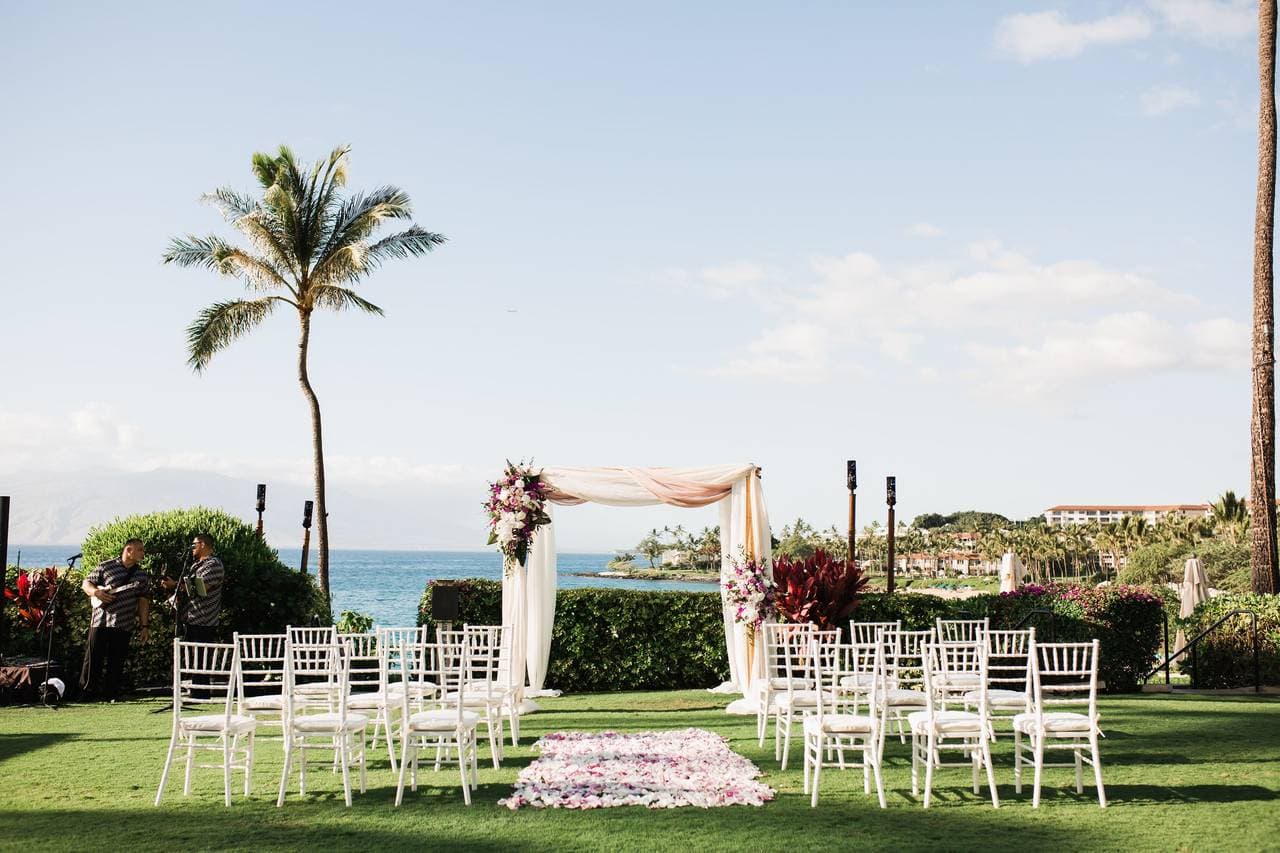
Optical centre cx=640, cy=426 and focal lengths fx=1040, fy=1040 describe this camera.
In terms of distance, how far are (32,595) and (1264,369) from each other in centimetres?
1627

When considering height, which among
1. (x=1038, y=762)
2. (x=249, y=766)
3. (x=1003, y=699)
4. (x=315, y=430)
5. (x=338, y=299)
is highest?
(x=338, y=299)

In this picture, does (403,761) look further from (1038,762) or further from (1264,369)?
(1264,369)

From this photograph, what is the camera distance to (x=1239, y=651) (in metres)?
12.7

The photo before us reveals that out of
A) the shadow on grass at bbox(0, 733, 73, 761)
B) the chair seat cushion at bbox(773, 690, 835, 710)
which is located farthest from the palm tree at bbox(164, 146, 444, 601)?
the chair seat cushion at bbox(773, 690, 835, 710)

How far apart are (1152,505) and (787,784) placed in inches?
6870

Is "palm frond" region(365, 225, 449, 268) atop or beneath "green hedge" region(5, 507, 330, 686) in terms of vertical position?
atop

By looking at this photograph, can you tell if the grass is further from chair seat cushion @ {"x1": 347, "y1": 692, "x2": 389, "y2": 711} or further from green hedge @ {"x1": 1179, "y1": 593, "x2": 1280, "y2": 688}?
green hedge @ {"x1": 1179, "y1": 593, "x2": 1280, "y2": 688}

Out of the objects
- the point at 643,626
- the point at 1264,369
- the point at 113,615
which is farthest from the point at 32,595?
the point at 1264,369

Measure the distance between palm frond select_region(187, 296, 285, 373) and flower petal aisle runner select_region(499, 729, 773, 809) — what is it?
12.8 meters

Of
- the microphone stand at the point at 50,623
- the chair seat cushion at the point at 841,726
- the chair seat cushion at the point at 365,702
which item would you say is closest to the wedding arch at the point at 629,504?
the chair seat cushion at the point at 365,702

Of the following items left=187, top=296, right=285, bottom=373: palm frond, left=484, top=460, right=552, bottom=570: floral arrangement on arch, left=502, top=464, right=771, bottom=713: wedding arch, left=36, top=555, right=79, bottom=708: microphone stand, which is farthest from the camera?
left=187, top=296, right=285, bottom=373: palm frond

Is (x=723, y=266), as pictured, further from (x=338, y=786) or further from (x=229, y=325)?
(x=338, y=786)

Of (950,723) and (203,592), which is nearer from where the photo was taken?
(950,723)

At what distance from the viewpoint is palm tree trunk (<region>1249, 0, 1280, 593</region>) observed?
14.2 metres
